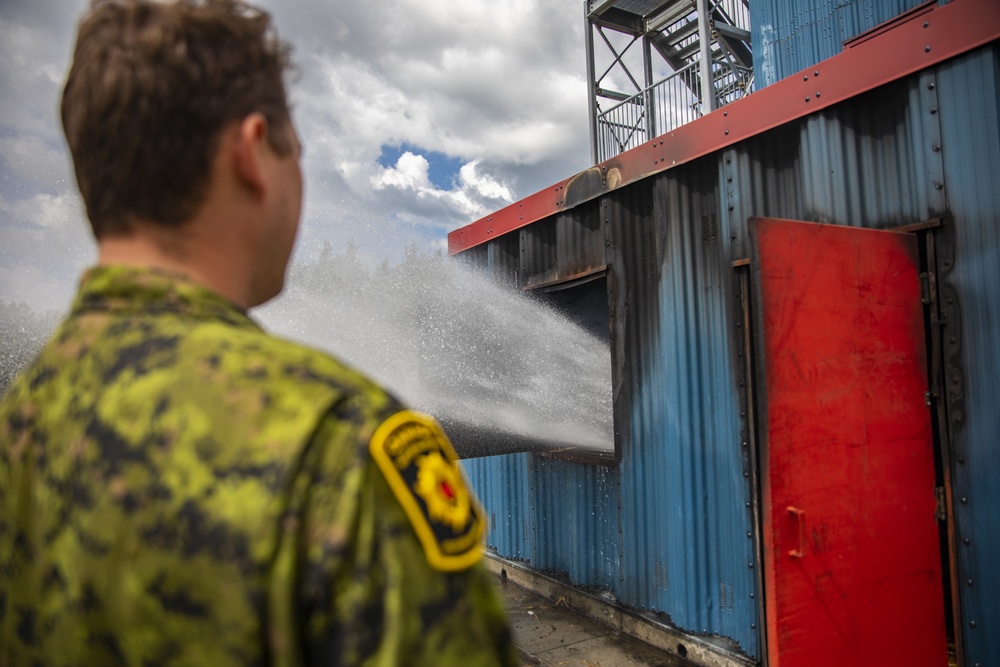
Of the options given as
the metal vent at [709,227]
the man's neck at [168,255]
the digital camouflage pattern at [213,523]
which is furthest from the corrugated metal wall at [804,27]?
the digital camouflage pattern at [213,523]

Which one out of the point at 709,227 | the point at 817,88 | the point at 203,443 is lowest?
the point at 203,443

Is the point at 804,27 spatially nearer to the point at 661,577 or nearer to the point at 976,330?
the point at 976,330

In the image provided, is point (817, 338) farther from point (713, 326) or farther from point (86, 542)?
point (86, 542)

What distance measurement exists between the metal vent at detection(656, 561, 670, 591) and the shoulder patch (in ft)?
16.3

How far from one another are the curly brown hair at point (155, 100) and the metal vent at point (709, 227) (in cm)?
441

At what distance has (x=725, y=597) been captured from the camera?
Answer: 4668mm

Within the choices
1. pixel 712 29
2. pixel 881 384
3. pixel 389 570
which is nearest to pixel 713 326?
pixel 881 384

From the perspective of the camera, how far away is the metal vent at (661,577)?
523 cm

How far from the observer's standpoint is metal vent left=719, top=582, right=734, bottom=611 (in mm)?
4625

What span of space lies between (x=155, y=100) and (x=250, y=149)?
0.44ft

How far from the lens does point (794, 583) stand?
316 centimetres

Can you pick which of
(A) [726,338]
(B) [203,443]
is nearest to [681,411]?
(A) [726,338]

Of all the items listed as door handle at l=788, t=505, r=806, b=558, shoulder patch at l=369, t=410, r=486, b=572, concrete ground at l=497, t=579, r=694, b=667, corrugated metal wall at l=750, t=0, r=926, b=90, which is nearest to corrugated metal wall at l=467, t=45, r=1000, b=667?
concrete ground at l=497, t=579, r=694, b=667

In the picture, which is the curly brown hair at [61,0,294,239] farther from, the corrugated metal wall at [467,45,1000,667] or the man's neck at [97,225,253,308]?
the corrugated metal wall at [467,45,1000,667]
